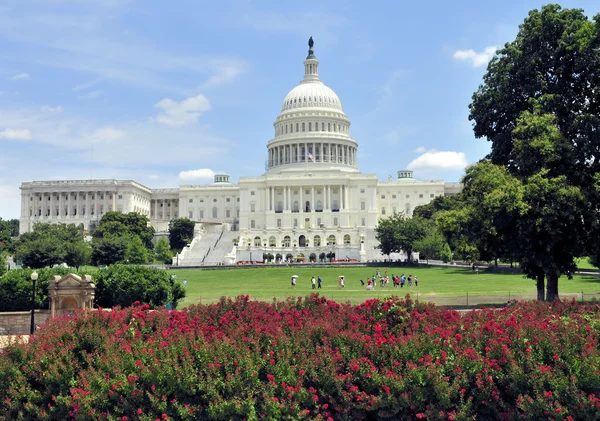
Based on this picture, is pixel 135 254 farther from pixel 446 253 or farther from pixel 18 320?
pixel 18 320

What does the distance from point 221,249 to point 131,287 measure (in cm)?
7894

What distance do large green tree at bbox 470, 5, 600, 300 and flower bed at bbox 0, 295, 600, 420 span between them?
1549cm

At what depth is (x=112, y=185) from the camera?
160 m

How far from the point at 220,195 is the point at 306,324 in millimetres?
151104

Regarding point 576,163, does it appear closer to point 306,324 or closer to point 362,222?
point 306,324

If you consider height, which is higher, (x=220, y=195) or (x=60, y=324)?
(x=220, y=195)

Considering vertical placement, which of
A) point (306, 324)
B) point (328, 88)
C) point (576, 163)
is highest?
point (328, 88)

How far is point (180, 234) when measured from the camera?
131 m

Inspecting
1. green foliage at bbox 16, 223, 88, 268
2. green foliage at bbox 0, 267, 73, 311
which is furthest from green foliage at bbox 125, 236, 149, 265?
green foliage at bbox 0, 267, 73, 311

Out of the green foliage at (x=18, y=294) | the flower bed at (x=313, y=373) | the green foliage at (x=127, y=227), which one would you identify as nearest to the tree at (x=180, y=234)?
the green foliage at (x=127, y=227)

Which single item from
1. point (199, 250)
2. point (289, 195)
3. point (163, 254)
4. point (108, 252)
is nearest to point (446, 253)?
point (108, 252)

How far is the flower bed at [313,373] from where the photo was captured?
40.7 ft

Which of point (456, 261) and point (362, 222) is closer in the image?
point (456, 261)

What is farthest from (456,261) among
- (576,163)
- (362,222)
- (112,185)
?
(112,185)
